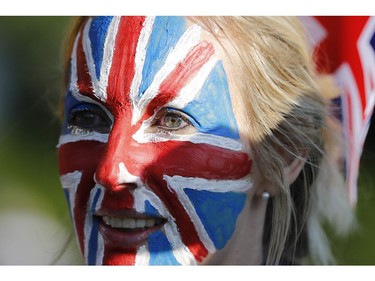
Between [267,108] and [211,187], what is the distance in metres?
0.41

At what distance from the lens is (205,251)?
2693mm

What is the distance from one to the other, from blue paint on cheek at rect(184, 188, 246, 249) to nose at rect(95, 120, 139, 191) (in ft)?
0.80

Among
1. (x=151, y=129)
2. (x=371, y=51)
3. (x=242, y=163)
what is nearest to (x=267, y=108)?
(x=242, y=163)

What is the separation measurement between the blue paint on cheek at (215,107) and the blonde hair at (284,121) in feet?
0.16

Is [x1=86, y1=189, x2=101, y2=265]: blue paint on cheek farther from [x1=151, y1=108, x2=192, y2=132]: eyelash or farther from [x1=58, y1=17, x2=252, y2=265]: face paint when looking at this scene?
[x1=151, y1=108, x2=192, y2=132]: eyelash

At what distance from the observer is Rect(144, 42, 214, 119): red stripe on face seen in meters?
2.60

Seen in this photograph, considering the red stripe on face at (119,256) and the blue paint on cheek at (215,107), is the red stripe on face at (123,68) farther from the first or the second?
the red stripe on face at (119,256)

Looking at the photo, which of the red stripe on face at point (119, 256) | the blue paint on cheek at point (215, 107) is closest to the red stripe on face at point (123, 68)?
the blue paint on cheek at point (215, 107)

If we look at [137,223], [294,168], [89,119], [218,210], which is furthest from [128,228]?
[294,168]

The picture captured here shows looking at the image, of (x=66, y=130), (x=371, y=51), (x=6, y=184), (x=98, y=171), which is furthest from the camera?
(x=6, y=184)

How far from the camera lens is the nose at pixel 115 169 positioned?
8.38 ft

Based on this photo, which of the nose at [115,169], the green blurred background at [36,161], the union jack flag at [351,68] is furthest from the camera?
the green blurred background at [36,161]

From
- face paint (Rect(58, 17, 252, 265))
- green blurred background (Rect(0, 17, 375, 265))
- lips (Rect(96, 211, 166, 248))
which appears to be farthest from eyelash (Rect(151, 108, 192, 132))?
green blurred background (Rect(0, 17, 375, 265))

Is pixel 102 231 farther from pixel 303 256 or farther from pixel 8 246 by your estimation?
pixel 303 256
